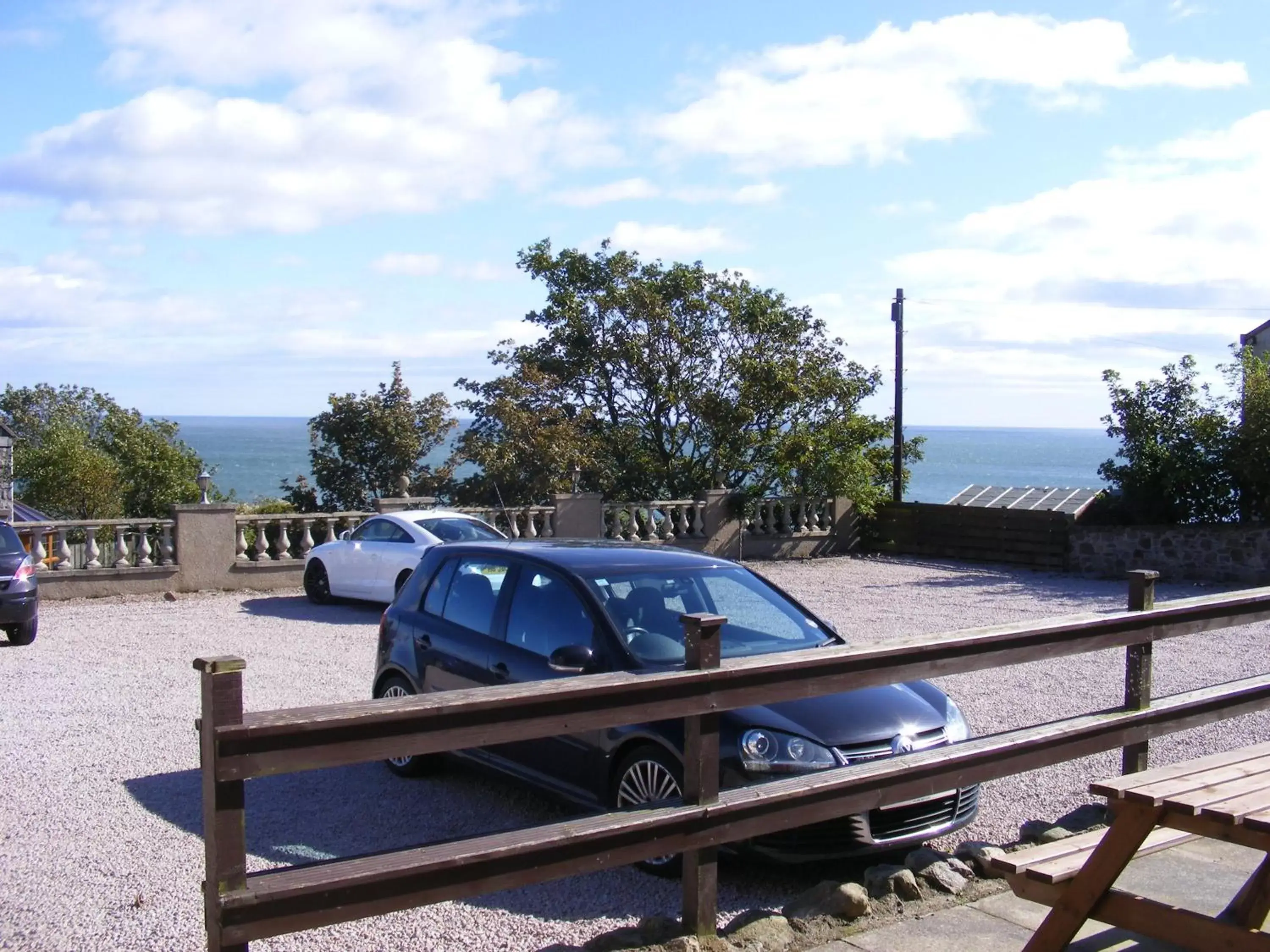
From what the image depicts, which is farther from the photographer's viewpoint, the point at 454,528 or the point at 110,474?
the point at 110,474

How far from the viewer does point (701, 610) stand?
707 centimetres

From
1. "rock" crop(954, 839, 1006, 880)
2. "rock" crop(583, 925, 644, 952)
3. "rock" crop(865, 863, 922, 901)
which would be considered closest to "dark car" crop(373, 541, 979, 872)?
"rock" crop(954, 839, 1006, 880)

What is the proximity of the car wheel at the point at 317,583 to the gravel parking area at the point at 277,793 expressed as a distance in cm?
203

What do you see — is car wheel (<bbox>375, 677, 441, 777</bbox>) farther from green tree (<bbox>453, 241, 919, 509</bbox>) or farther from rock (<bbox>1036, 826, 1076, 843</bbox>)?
green tree (<bbox>453, 241, 919, 509</bbox>)

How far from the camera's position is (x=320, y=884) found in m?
3.48

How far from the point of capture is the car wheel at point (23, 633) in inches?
539

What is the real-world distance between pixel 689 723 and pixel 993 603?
14.6m

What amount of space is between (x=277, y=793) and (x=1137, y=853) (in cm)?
502

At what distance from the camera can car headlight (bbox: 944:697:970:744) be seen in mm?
6199

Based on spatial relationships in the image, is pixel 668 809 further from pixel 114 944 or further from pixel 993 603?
pixel 993 603

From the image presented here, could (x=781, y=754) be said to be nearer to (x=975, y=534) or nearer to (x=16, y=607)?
(x=16, y=607)

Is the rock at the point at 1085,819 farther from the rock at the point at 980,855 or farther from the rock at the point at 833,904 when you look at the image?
the rock at the point at 833,904

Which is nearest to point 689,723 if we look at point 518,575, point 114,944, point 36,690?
point 114,944

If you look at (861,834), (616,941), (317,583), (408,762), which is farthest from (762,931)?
(317,583)
